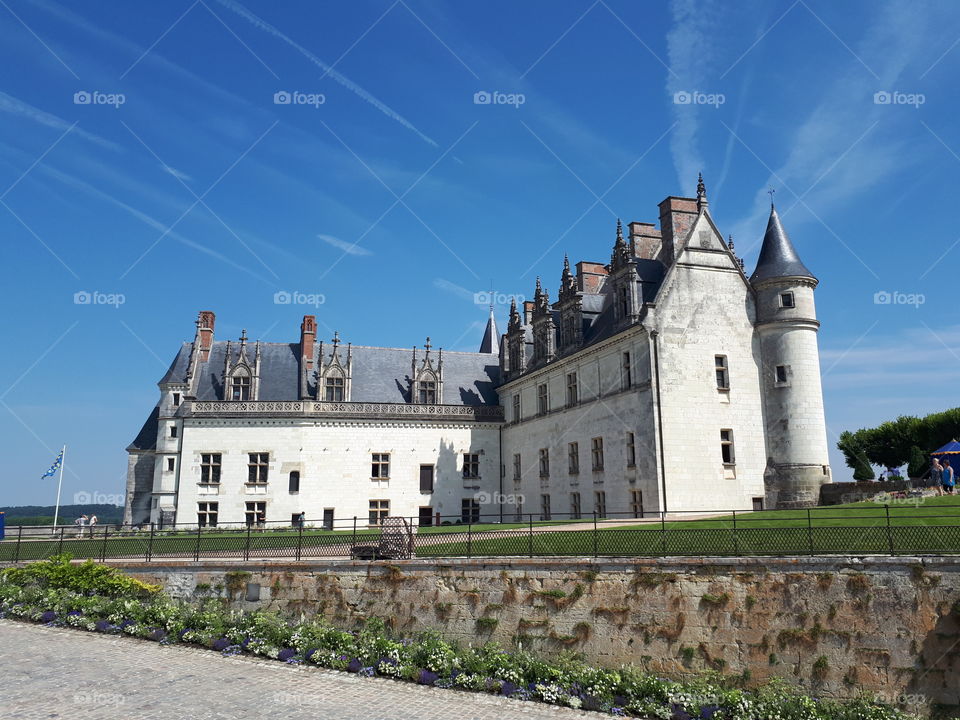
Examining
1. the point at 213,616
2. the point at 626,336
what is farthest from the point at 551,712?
the point at 626,336

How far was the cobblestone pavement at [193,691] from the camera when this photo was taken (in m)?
12.6

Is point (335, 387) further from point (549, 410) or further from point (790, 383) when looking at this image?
point (790, 383)

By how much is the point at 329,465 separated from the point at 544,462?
1336 cm

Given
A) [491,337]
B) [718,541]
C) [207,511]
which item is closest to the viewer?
[718,541]

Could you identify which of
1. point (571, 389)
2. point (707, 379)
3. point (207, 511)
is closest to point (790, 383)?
point (707, 379)

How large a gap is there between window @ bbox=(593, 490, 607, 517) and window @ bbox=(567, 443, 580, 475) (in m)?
2.14

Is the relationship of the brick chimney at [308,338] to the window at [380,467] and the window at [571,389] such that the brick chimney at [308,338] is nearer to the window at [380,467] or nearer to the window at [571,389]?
the window at [380,467]

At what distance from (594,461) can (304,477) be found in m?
18.4

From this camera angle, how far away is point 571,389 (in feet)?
119

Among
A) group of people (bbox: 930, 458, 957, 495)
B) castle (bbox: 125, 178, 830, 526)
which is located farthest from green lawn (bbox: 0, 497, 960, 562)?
castle (bbox: 125, 178, 830, 526)

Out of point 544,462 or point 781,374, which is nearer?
point 781,374

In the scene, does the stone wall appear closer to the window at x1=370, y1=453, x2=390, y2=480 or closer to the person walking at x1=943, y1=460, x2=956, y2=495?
the person walking at x1=943, y1=460, x2=956, y2=495

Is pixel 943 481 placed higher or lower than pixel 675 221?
lower

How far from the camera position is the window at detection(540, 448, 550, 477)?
38.4 meters
